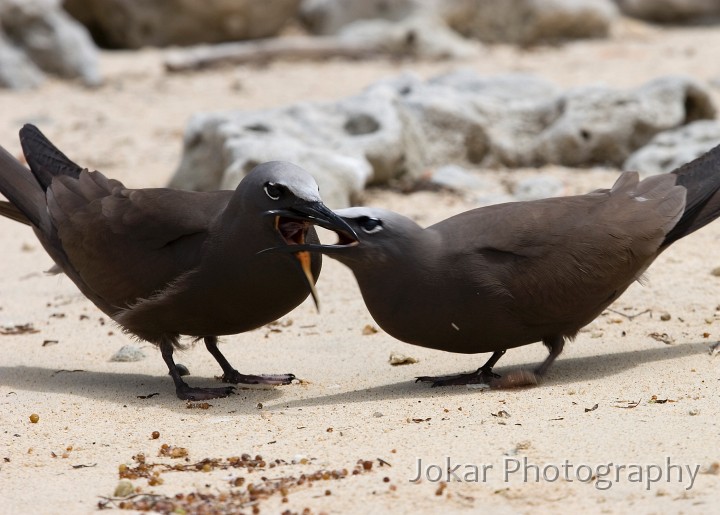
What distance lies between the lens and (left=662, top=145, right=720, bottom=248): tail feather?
5.88 meters

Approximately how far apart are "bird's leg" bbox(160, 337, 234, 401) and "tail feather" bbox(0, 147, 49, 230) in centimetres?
115

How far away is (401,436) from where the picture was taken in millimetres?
4668

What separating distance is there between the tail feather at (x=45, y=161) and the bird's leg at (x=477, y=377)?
2.48m

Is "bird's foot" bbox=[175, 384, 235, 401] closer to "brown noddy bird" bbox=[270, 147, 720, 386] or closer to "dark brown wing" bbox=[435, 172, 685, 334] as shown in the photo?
"brown noddy bird" bbox=[270, 147, 720, 386]

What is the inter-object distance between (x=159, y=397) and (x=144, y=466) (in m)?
1.40

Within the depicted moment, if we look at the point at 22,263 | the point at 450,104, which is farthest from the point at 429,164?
the point at 22,263

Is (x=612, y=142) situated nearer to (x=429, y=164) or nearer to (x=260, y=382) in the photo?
(x=429, y=164)

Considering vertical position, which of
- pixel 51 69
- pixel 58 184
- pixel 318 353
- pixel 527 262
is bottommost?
pixel 318 353

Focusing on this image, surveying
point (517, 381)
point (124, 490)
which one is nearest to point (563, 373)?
point (517, 381)

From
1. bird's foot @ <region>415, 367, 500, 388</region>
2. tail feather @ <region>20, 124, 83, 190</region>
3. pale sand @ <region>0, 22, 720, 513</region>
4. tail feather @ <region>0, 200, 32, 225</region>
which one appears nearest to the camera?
pale sand @ <region>0, 22, 720, 513</region>

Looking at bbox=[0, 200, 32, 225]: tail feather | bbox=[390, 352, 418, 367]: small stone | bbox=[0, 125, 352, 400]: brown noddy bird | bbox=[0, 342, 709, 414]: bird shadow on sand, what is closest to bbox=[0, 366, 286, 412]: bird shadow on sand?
bbox=[0, 342, 709, 414]: bird shadow on sand

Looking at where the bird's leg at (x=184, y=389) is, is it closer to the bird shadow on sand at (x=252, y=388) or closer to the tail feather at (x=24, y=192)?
the bird shadow on sand at (x=252, y=388)

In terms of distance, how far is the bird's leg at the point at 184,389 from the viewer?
18.9ft

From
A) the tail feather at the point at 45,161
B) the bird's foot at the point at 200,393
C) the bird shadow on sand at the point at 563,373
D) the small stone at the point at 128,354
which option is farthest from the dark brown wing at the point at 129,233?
the bird shadow on sand at the point at 563,373
